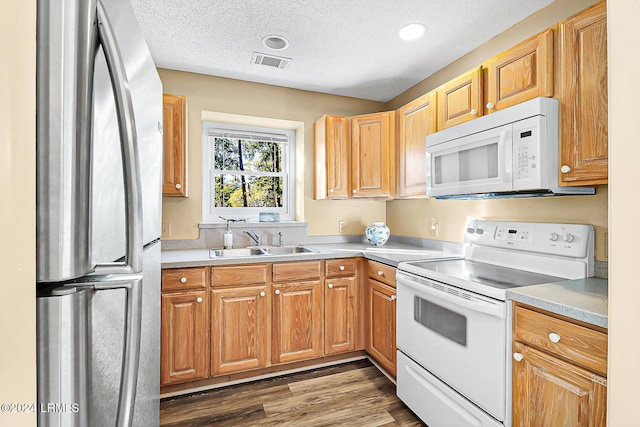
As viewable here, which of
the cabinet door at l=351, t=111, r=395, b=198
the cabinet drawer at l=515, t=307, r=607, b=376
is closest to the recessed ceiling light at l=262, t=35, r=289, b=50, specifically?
the cabinet door at l=351, t=111, r=395, b=198

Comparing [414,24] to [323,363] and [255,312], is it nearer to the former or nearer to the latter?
[255,312]

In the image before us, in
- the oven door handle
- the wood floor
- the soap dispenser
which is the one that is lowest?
the wood floor

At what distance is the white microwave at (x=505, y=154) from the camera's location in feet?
4.88

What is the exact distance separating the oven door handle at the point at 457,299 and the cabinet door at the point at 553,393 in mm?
152

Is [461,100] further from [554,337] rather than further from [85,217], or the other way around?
[85,217]

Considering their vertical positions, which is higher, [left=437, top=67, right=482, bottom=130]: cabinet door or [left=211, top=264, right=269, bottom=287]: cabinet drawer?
[left=437, top=67, right=482, bottom=130]: cabinet door

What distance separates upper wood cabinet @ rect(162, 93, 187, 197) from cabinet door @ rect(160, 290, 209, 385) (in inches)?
32.0

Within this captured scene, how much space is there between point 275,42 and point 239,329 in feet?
6.84

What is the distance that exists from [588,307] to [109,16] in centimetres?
162

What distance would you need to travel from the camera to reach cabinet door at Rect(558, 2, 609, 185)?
1316 mm

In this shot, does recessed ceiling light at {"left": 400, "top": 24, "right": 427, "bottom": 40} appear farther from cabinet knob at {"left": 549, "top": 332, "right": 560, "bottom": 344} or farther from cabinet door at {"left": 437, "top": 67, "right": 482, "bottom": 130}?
cabinet knob at {"left": 549, "top": 332, "right": 560, "bottom": 344}

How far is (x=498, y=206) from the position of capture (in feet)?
6.88
